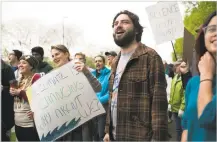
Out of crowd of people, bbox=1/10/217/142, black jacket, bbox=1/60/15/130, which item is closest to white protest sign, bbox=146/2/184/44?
crowd of people, bbox=1/10/217/142

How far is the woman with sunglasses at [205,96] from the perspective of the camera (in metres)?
1.74

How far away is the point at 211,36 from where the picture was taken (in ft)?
6.12

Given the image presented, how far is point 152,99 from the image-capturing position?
8.65 ft

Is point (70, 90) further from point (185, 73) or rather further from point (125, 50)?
point (185, 73)

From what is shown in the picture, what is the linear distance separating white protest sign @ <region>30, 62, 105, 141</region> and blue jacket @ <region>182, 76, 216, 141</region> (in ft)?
5.02

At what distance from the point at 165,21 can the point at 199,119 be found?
388cm

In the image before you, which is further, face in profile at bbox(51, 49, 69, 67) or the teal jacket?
the teal jacket

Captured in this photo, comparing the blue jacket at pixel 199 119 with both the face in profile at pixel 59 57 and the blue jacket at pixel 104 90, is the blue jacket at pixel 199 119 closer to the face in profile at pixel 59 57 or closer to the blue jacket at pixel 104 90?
the face in profile at pixel 59 57

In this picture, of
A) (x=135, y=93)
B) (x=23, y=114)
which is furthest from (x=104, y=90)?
(x=135, y=93)

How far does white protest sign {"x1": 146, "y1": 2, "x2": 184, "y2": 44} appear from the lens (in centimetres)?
541

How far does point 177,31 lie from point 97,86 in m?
2.38

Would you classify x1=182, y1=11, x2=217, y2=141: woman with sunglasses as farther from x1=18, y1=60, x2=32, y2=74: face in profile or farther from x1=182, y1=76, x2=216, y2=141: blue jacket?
x1=18, y1=60, x2=32, y2=74: face in profile

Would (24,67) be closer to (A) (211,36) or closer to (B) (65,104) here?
(B) (65,104)

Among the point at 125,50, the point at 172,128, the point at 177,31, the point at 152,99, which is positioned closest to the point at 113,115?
the point at 152,99
